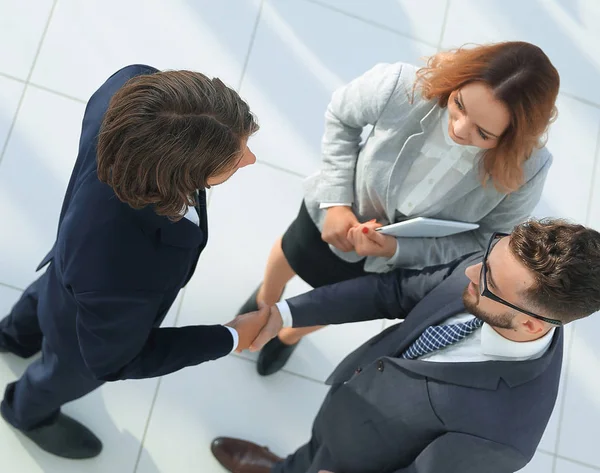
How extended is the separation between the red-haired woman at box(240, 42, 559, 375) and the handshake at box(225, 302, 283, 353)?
0.26m

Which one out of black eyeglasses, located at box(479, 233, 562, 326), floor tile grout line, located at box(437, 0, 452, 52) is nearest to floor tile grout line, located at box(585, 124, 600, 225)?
floor tile grout line, located at box(437, 0, 452, 52)

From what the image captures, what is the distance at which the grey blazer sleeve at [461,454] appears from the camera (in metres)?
1.57

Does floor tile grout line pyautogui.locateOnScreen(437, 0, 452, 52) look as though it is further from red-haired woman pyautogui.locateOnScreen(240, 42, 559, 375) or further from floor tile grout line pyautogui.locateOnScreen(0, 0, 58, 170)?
floor tile grout line pyautogui.locateOnScreen(0, 0, 58, 170)

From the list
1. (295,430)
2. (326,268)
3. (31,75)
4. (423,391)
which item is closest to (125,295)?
(423,391)

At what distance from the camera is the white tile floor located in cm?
256

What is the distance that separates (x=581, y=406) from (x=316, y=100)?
5.70 ft

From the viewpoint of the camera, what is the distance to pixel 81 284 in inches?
58.1

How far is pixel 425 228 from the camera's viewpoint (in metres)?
1.85

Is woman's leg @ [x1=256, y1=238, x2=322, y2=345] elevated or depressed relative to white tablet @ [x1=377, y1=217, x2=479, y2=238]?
depressed

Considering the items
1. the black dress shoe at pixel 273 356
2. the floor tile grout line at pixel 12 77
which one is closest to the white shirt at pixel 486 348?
the black dress shoe at pixel 273 356

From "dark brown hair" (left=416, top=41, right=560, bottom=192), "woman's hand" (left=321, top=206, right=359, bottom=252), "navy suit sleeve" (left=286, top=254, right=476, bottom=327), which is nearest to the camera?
"dark brown hair" (left=416, top=41, right=560, bottom=192)

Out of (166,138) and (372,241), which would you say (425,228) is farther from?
(166,138)

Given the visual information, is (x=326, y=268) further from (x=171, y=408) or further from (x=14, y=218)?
(x=14, y=218)

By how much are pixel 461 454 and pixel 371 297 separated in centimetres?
52
